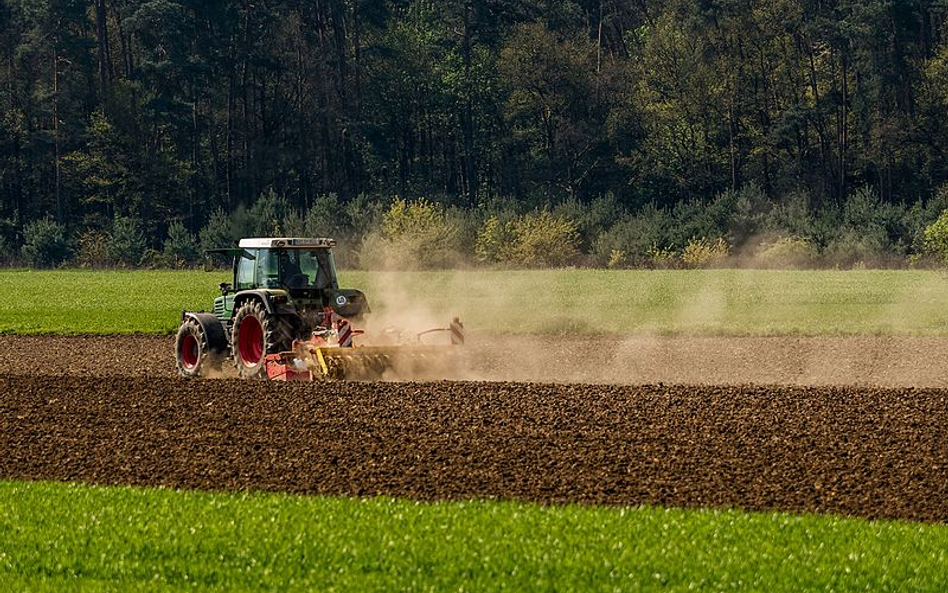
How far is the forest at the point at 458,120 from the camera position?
71.4 metres

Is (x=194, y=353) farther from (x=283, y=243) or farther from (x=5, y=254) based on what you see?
(x=5, y=254)

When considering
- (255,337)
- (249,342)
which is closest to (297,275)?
(255,337)

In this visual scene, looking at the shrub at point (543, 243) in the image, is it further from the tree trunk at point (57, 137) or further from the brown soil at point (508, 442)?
the brown soil at point (508, 442)

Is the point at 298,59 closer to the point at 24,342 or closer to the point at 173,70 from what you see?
the point at 173,70

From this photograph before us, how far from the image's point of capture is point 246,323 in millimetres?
21531

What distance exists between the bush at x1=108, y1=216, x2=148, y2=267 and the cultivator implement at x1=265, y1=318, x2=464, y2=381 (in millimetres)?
52078

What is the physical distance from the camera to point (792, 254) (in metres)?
60.4

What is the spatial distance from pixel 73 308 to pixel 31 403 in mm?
23140

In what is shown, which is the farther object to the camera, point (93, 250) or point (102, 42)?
point (102, 42)

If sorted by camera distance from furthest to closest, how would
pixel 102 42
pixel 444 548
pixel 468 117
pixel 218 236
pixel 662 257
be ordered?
pixel 468 117, pixel 102 42, pixel 218 236, pixel 662 257, pixel 444 548

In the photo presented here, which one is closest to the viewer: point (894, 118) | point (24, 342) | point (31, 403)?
point (31, 403)

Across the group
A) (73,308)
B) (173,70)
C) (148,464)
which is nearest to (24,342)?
(73,308)

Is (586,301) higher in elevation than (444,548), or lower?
lower

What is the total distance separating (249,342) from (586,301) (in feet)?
70.1
